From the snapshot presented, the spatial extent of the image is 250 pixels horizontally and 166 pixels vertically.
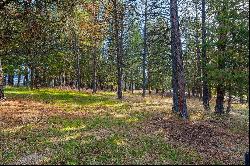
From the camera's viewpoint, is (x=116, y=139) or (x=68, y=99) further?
(x=68, y=99)

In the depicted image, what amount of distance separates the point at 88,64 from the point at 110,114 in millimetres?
54067

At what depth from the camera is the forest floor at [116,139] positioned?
48.9 feet

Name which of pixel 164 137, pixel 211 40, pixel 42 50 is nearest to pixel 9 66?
pixel 42 50

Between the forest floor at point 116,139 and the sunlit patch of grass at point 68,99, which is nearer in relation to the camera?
the forest floor at point 116,139

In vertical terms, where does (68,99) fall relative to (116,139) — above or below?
above

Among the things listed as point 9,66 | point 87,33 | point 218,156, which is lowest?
point 218,156

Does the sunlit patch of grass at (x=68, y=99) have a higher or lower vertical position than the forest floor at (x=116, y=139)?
higher

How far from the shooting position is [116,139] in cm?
1767

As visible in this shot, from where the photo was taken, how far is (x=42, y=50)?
5844 centimetres

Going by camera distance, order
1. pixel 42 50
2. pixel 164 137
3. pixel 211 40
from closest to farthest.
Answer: pixel 164 137, pixel 211 40, pixel 42 50

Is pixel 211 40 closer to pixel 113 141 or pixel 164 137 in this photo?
pixel 164 137

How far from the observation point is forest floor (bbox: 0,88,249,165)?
48.9ft

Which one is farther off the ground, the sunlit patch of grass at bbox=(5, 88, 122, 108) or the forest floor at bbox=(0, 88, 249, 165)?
the sunlit patch of grass at bbox=(5, 88, 122, 108)

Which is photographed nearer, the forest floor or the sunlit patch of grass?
the forest floor
